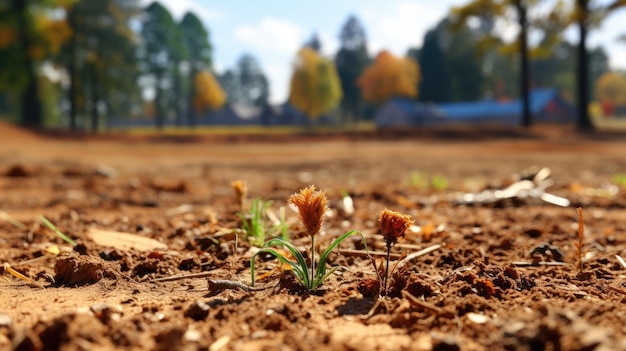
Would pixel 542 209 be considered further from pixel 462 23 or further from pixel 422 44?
pixel 422 44

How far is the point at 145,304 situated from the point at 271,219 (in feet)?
4.42

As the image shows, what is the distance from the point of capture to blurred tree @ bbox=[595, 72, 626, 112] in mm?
85750

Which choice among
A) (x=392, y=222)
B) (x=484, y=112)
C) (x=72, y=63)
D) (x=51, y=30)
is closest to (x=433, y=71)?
(x=484, y=112)

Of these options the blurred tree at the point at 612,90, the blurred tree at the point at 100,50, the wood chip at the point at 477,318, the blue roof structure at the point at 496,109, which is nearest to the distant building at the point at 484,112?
the blue roof structure at the point at 496,109

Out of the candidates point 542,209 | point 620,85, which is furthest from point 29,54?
point 620,85

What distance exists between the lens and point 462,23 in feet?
85.0

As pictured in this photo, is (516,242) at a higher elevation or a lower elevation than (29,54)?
lower

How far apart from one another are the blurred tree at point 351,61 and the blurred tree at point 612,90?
40218 mm

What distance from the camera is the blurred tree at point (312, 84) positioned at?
57.0m

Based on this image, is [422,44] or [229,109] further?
[229,109]

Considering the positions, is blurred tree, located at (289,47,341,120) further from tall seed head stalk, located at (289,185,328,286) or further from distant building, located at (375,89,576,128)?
tall seed head stalk, located at (289,185,328,286)

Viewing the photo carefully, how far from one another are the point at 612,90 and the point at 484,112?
155ft

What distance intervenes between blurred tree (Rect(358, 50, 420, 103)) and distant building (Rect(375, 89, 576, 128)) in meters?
4.29

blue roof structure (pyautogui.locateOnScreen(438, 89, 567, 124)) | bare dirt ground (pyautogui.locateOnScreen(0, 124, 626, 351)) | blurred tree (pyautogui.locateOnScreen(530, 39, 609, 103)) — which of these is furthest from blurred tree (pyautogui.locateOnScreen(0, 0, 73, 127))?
blurred tree (pyautogui.locateOnScreen(530, 39, 609, 103))
